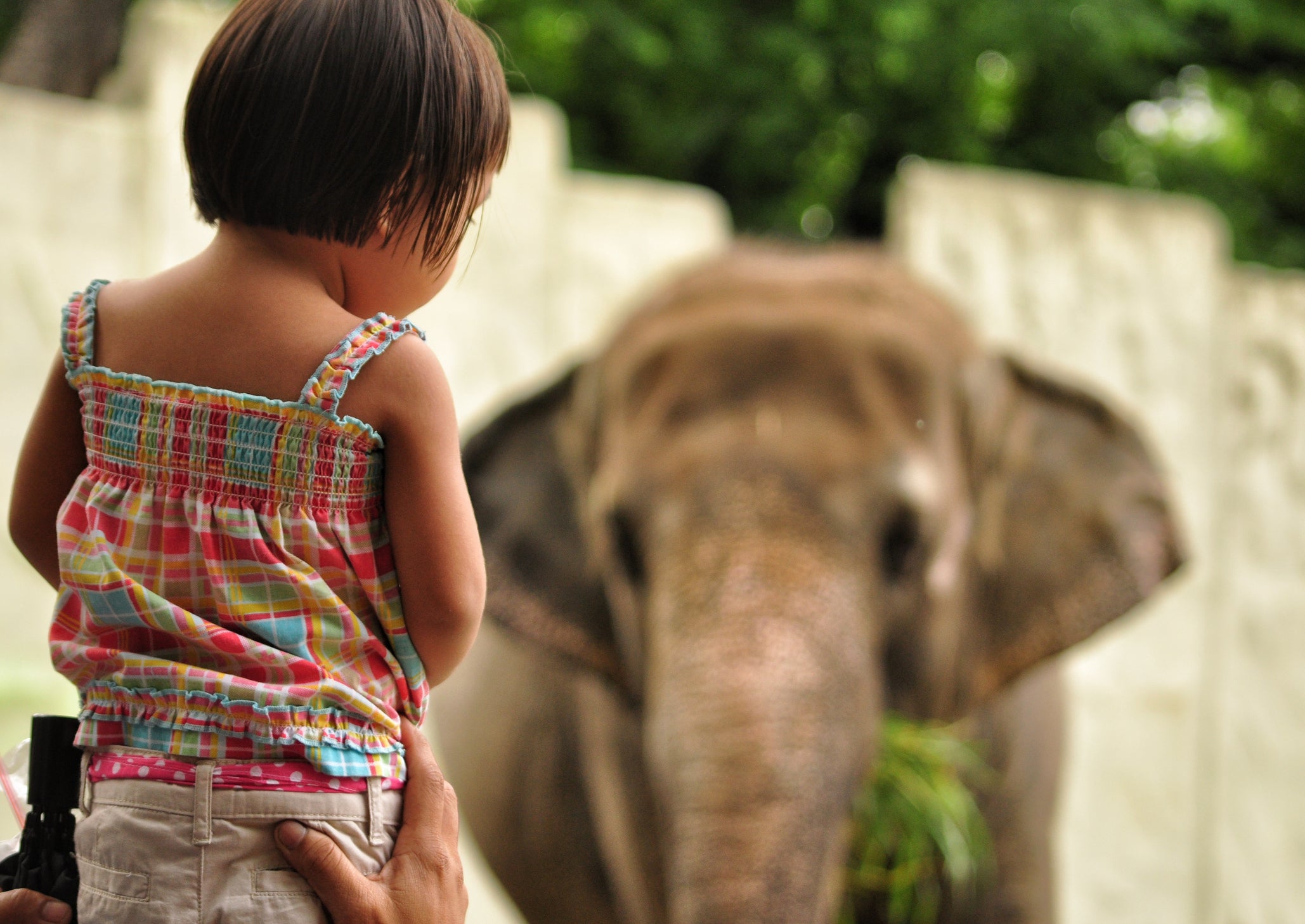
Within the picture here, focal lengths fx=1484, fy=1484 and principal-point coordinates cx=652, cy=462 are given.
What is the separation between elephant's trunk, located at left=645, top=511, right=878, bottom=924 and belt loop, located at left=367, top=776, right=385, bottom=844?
841mm

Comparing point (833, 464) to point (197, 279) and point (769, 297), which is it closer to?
point (769, 297)

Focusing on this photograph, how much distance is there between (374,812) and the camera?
18.7 inches

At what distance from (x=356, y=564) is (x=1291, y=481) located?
12.4ft

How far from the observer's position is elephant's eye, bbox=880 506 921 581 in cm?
166

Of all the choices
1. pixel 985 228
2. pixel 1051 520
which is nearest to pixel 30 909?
pixel 1051 520

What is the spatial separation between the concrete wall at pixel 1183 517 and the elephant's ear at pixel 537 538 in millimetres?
1611

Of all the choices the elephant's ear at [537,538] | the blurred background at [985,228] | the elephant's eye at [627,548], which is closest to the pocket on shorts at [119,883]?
the elephant's eye at [627,548]

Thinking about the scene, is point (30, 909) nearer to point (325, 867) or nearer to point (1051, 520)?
point (325, 867)

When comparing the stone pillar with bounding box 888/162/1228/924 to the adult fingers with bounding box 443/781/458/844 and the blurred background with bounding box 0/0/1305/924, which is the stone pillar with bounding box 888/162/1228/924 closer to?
the blurred background with bounding box 0/0/1305/924

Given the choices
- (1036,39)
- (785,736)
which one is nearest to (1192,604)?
(1036,39)

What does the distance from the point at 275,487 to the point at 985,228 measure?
10.7 ft

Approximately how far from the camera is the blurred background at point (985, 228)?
9.13 feet

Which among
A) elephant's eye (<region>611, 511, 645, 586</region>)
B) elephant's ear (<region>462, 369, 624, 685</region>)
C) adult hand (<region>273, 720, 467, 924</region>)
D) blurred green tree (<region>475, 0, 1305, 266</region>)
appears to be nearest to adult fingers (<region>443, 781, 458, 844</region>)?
adult hand (<region>273, 720, 467, 924</region>)

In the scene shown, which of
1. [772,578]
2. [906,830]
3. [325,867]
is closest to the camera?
[325,867]
